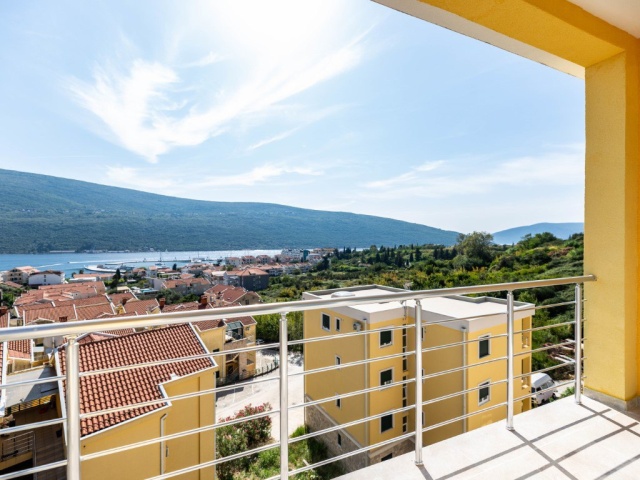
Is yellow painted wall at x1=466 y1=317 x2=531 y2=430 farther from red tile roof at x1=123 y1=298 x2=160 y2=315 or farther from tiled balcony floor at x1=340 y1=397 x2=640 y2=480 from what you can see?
red tile roof at x1=123 y1=298 x2=160 y2=315

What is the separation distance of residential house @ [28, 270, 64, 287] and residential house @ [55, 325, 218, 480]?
331 inches

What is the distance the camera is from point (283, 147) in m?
24.6

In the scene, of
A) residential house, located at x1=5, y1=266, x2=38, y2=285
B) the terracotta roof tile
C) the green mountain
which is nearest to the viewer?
residential house, located at x1=5, y1=266, x2=38, y2=285

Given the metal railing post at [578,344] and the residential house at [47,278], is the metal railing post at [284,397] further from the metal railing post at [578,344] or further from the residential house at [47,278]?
the residential house at [47,278]

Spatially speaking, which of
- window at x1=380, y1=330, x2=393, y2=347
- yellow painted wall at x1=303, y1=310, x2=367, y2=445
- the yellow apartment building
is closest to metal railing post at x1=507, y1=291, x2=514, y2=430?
the yellow apartment building

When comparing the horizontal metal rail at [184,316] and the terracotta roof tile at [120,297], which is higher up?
the horizontal metal rail at [184,316]

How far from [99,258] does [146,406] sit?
11.7 metres

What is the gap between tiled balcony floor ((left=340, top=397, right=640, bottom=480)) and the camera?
51.7 inches

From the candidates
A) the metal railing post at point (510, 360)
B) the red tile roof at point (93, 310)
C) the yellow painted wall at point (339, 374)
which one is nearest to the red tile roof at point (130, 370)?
the yellow painted wall at point (339, 374)

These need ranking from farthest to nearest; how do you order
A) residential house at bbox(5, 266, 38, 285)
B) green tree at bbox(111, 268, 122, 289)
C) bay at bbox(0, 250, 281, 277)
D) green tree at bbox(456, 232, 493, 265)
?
green tree at bbox(111, 268, 122, 289) → green tree at bbox(456, 232, 493, 265) → bay at bbox(0, 250, 281, 277) → residential house at bbox(5, 266, 38, 285)

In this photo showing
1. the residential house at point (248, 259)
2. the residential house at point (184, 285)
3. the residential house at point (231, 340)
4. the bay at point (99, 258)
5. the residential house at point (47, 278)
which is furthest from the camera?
the residential house at point (248, 259)

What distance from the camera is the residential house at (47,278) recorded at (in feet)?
37.5

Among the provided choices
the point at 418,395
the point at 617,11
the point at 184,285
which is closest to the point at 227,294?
the point at 184,285

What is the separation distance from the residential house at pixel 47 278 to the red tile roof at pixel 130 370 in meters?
8.42
